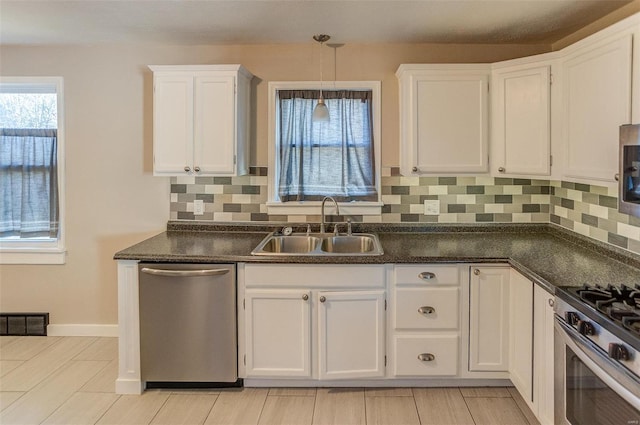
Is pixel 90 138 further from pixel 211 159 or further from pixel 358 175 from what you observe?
pixel 358 175

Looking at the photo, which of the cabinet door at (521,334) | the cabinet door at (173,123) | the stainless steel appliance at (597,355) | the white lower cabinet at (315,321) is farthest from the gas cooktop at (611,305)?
the cabinet door at (173,123)

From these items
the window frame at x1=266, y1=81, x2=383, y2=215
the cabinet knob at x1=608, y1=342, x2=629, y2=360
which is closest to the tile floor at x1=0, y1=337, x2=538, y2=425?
the cabinet knob at x1=608, y1=342, x2=629, y2=360

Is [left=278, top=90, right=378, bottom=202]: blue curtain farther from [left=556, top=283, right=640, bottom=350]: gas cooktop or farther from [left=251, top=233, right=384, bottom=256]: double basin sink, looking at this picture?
Result: [left=556, top=283, right=640, bottom=350]: gas cooktop

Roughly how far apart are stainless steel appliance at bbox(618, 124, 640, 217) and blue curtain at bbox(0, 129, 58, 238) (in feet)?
11.9

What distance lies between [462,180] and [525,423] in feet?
5.18

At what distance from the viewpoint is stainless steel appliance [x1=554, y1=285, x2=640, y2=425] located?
59.9 inches

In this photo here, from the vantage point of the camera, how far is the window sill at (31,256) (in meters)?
3.59

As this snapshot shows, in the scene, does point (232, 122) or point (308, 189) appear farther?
point (308, 189)

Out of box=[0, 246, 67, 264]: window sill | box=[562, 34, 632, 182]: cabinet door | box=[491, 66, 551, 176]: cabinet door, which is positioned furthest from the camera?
box=[0, 246, 67, 264]: window sill

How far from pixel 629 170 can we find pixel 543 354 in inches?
35.3

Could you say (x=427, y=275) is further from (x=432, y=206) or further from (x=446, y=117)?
(x=446, y=117)

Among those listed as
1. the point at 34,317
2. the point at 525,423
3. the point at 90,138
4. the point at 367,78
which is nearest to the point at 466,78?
the point at 367,78

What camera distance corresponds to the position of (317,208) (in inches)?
135

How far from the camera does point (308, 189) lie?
11.5ft
